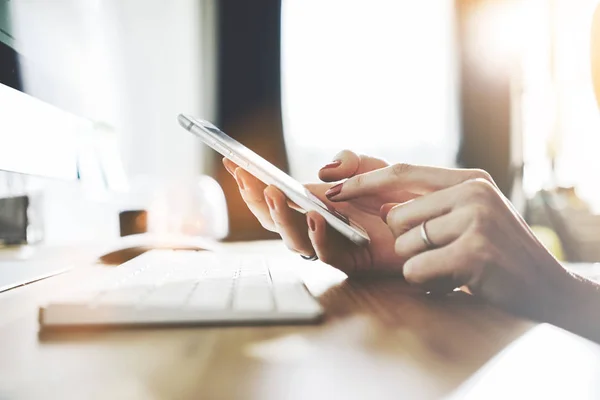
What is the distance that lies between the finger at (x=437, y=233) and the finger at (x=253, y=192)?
25 centimetres

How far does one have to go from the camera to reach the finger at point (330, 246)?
0.58 m

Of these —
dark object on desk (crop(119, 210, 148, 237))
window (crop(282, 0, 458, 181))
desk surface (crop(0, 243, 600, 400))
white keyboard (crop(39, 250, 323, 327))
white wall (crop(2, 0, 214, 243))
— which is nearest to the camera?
desk surface (crop(0, 243, 600, 400))

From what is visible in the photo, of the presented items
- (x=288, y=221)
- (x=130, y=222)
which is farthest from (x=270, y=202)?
(x=130, y=222)

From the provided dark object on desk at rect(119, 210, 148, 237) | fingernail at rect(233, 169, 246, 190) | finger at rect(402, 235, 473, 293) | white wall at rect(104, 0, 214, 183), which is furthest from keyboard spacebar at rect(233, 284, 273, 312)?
white wall at rect(104, 0, 214, 183)

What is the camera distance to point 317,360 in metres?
0.27

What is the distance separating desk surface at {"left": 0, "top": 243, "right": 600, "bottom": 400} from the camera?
23cm

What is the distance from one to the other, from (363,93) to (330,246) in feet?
4.12

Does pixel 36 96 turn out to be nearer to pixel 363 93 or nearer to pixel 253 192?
pixel 253 192

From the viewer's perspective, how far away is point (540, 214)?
1875 mm

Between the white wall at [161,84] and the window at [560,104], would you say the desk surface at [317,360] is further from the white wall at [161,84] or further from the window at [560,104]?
the window at [560,104]

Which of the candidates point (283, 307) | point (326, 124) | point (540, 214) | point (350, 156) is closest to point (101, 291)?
point (283, 307)

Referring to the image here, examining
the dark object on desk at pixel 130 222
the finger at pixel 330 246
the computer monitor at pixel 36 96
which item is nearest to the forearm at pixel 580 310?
the finger at pixel 330 246

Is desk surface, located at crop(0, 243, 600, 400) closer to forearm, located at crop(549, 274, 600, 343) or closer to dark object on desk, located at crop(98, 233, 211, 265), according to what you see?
forearm, located at crop(549, 274, 600, 343)

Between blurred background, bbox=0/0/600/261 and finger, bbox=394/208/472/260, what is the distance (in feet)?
2.82
